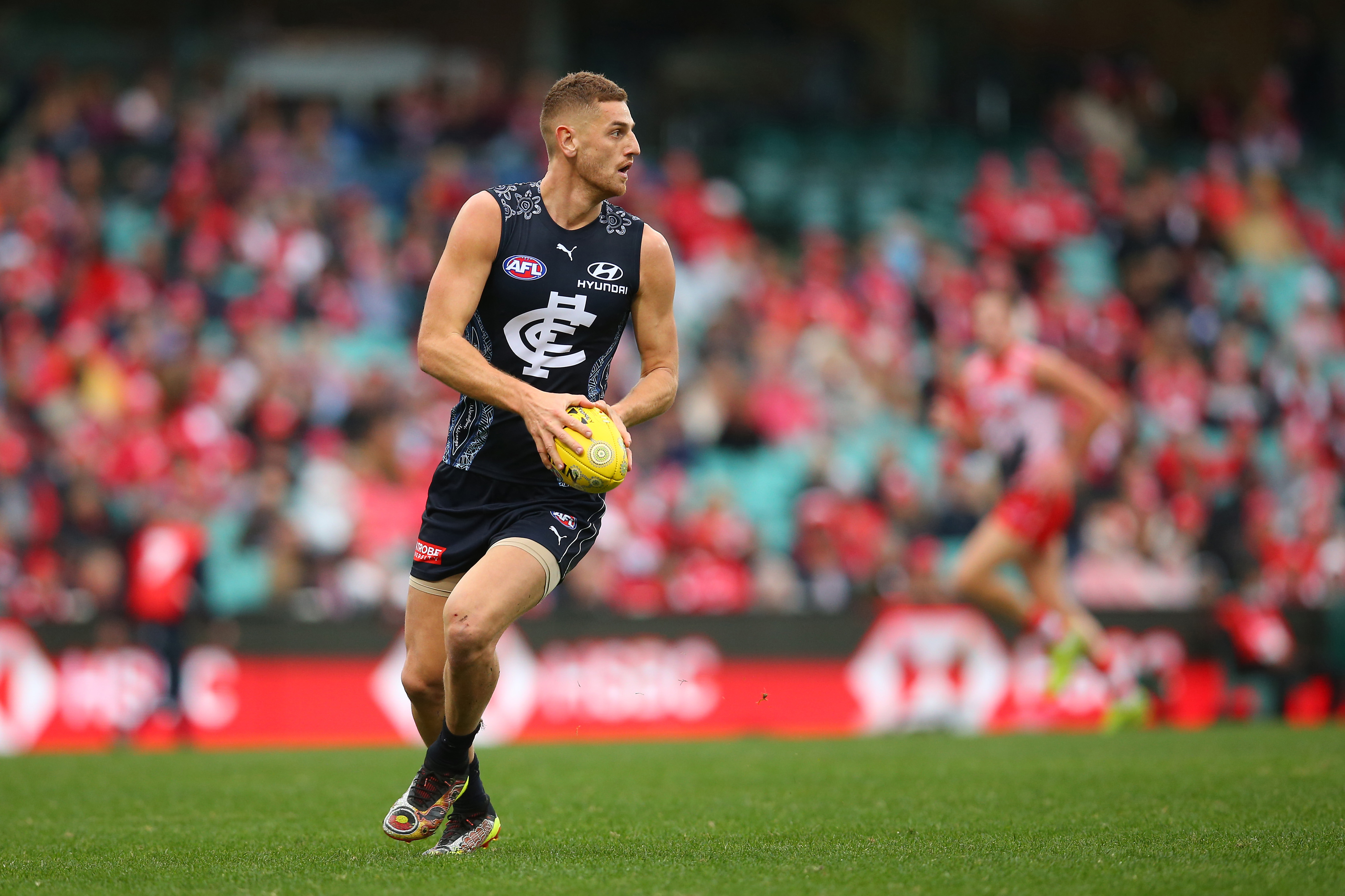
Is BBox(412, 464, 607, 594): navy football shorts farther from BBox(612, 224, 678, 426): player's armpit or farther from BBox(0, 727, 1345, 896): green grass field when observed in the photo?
BBox(0, 727, 1345, 896): green grass field

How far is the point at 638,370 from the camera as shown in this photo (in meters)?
17.9

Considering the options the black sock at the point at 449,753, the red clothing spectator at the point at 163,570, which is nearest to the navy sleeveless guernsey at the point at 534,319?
the black sock at the point at 449,753

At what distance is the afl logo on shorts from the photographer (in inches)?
241

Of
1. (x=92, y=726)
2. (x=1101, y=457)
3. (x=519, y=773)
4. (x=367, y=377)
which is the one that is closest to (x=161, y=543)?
(x=92, y=726)

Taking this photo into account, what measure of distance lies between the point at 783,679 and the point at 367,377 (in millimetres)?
5521

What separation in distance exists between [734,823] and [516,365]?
2243mm

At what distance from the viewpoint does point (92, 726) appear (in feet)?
42.2

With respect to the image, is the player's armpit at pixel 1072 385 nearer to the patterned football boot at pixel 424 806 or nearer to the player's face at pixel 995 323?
the player's face at pixel 995 323

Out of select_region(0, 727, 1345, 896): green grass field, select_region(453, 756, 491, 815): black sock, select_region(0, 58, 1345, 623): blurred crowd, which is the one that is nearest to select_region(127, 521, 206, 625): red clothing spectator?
select_region(0, 58, 1345, 623): blurred crowd

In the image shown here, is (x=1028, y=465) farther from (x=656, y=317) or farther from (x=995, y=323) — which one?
(x=656, y=317)

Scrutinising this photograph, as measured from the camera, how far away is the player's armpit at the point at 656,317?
20.5 feet

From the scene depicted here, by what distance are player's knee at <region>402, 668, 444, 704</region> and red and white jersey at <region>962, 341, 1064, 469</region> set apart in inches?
263

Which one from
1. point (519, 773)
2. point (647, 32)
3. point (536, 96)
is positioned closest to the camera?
point (519, 773)

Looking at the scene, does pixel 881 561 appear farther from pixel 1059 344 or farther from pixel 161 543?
pixel 161 543
